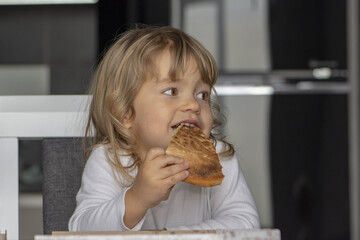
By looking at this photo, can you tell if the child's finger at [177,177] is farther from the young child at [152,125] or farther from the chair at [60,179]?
the chair at [60,179]

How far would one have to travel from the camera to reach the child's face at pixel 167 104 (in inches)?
43.5

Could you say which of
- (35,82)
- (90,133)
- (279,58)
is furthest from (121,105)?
(35,82)

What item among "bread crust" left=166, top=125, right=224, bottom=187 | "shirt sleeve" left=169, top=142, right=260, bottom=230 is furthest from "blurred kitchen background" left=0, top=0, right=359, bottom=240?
"bread crust" left=166, top=125, right=224, bottom=187

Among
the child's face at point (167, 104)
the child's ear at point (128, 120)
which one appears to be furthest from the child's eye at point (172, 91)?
the child's ear at point (128, 120)

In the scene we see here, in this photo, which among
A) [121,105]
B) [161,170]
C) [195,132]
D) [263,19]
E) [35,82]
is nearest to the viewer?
[161,170]

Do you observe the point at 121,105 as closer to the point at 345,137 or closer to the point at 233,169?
the point at 233,169

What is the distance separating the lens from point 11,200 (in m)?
1.22

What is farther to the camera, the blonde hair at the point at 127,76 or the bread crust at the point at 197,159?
the blonde hair at the point at 127,76

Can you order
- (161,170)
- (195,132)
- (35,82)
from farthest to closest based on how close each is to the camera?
1. (35,82)
2. (195,132)
3. (161,170)

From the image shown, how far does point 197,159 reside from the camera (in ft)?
3.07

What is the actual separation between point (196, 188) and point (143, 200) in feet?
1.07

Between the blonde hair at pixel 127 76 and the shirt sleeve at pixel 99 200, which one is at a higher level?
the blonde hair at pixel 127 76

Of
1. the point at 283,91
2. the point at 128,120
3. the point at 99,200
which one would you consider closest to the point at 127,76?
the point at 128,120

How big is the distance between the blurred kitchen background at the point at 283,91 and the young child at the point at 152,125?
7.11ft
